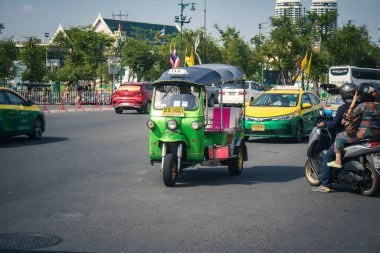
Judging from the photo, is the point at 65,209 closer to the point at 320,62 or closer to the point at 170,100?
the point at 170,100

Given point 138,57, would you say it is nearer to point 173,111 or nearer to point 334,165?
point 173,111

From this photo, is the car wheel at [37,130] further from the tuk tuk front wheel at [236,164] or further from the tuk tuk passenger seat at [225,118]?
the tuk tuk front wheel at [236,164]

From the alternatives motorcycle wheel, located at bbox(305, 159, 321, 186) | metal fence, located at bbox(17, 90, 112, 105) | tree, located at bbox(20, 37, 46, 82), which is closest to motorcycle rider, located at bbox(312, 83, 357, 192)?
motorcycle wheel, located at bbox(305, 159, 321, 186)

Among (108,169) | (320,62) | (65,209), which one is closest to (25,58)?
(320,62)

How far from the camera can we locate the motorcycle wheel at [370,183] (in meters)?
9.16

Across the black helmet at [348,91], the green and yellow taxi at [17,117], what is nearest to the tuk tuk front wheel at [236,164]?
the black helmet at [348,91]

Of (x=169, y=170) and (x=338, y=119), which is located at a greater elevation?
(x=338, y=119)

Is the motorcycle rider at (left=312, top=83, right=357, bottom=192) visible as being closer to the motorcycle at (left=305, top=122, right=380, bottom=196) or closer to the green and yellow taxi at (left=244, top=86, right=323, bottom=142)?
the motorcycle at (left=305, top=122, right=380, bottom=196)

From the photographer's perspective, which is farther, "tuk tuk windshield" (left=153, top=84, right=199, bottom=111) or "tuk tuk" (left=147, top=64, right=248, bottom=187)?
"tuk tuk windshield" (left=153, top=84, right=199, bottom=111)

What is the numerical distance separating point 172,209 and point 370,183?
3153 millimetres

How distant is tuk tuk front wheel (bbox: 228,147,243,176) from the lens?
37.7 ft

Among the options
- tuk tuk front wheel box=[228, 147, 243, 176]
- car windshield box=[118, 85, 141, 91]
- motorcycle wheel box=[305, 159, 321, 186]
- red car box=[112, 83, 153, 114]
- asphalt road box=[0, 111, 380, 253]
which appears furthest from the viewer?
car windshield box=[118, 85, 141, 91]

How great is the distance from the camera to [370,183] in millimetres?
9352

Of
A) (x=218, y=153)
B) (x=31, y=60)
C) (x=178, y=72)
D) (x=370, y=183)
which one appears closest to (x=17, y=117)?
(x=178, y=72)
